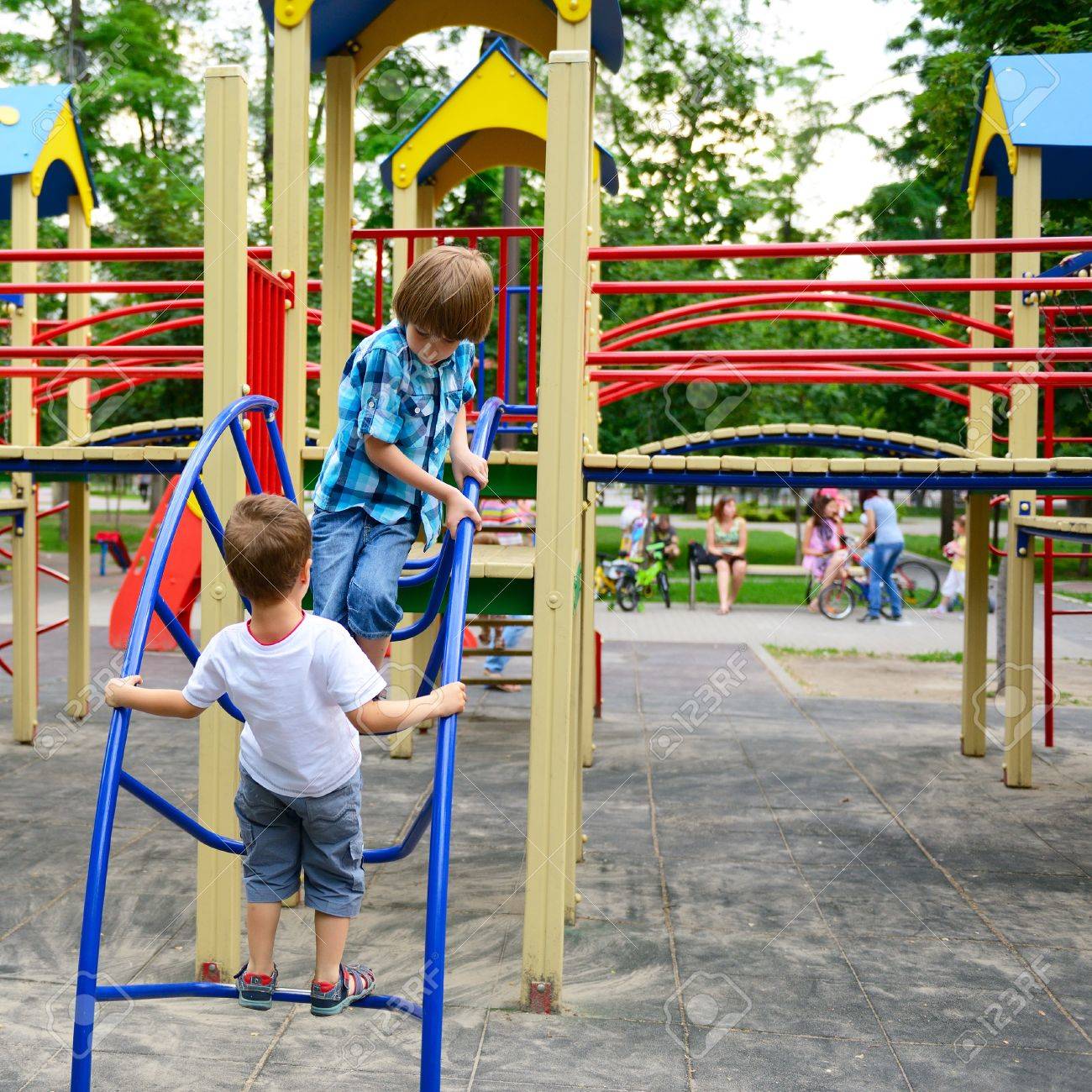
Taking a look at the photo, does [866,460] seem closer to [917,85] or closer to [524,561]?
[524,561]

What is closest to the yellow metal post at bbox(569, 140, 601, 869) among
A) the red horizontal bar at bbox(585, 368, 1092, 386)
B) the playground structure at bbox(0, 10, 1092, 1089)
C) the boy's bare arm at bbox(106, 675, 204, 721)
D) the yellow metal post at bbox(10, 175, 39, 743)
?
the playground structure at bbox(0, 10, 1092, 1089)

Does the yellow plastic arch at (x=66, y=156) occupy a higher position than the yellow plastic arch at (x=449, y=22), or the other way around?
the yellow plastic arch at (x=66, y=156)

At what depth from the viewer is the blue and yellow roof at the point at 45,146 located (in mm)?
7352

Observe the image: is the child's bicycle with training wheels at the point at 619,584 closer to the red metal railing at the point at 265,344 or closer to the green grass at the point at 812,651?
the green grass at the point at 812,651

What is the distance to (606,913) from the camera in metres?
4.37

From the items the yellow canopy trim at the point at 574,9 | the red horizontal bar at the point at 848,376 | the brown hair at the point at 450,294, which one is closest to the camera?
the brown hair at the point at 450,294

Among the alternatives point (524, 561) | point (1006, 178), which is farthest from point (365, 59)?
point (1006, 178)

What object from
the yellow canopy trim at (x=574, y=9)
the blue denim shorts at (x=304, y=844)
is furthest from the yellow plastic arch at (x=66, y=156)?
the blue denim shorts at (x=304, y=844)

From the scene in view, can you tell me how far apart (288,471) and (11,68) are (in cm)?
1945

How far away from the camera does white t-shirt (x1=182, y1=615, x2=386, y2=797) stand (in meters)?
2.36

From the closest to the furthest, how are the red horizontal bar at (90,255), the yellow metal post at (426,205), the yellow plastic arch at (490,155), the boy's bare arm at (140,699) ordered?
the boy's bare arm at (140,699) → the red horizontal bar at (90,255) → the yellow plastic arch at (490,155) → the yellow metal post at (426,205)

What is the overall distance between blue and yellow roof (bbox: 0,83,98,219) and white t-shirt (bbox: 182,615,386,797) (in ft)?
19.9

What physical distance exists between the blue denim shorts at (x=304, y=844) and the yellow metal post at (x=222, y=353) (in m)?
1.02

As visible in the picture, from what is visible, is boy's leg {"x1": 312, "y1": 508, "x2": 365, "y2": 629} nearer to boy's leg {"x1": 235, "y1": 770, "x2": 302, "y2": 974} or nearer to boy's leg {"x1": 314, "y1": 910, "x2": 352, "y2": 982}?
boy's leg {"x1": 235, "y1": 770, "x2": 302, "y2": 974}
